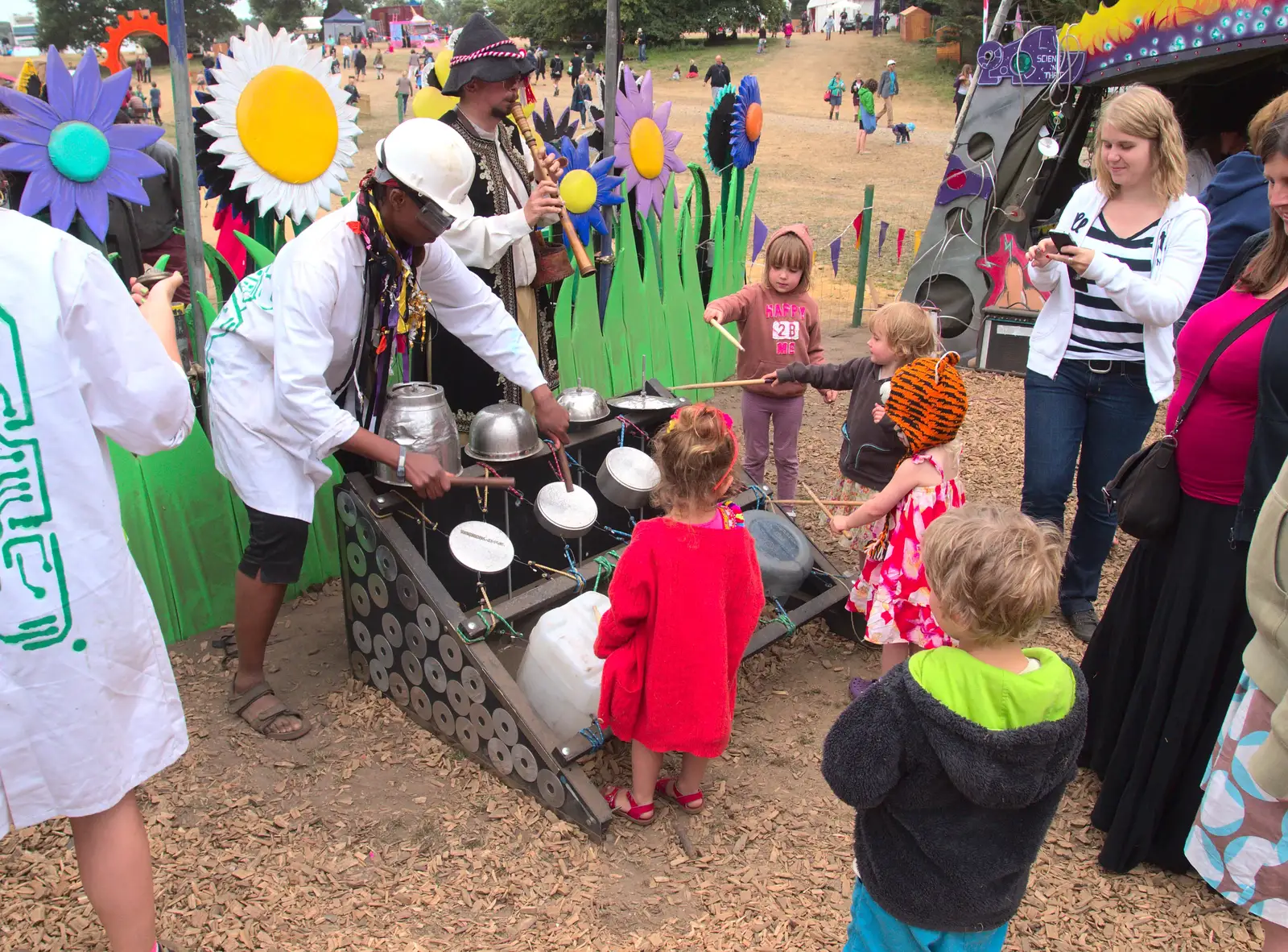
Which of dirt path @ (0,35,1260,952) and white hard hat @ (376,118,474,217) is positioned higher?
white hard hat @ (376,118,474,217)

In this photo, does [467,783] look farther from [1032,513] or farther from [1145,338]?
[1145,338]

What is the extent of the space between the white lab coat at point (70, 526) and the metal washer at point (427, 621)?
93cm

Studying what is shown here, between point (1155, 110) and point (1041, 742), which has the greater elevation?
point (1155, 110)

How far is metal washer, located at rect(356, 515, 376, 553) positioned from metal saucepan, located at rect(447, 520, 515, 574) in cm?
24

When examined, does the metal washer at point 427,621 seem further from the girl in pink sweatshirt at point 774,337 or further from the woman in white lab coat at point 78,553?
the girl in pink sweatshirt at point 774,337

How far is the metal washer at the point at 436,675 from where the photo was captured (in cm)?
287

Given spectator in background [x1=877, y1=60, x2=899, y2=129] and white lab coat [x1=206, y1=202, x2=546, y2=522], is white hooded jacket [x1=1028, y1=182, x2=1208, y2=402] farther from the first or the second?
spectator in background [x1=877, y1=60, x2=899, y2=129]

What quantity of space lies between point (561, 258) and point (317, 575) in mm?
1802

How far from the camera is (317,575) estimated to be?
3926mm

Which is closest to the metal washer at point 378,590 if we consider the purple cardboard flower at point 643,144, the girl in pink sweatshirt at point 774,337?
the girl in pink sweatshirt at point 774,337

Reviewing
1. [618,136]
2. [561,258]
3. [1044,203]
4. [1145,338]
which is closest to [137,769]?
[561,258]

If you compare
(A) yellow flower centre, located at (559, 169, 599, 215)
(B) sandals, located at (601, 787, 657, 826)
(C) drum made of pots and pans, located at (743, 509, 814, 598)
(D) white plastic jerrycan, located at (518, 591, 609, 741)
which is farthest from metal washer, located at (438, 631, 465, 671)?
(A) yellow flower centre, located at (559, 169, 599, 215)

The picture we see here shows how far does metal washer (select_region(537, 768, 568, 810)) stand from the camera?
8.66 ft

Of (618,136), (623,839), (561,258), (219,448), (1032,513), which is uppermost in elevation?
(618,136)
